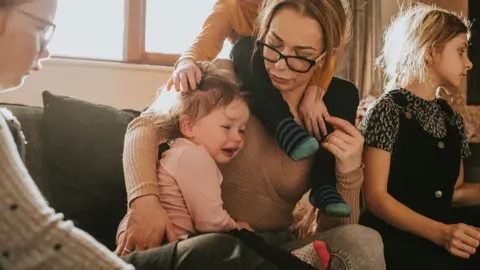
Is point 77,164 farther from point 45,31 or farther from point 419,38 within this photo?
point 419,38

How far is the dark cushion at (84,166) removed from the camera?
143cm

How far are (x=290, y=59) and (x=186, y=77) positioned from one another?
0.83 feet

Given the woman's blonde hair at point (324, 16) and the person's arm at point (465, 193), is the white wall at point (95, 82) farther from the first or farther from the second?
the person's arm at point (465, 193)

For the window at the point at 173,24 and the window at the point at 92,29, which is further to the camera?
the window at the point at 173,24

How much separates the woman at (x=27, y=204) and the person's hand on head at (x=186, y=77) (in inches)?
20.7

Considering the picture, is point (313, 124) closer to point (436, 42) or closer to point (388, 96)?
point (388, 96)

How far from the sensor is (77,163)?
1463 mm

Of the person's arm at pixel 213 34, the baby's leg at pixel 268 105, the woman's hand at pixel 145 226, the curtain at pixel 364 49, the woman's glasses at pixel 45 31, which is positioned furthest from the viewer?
the curtain at pixel 364 49

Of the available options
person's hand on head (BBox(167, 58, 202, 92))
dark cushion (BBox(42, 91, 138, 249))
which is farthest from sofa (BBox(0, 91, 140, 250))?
person's hand on head (BBox(167, 58, 202, 92))

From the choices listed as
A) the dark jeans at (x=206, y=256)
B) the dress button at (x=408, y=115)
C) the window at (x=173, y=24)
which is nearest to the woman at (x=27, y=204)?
the dark jeans at (x=206, y=256)

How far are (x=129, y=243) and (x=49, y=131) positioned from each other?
0.48 metres

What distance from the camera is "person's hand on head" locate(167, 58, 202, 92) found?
1.30 m

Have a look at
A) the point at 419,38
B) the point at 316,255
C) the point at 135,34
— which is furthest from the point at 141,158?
the point at 135,34

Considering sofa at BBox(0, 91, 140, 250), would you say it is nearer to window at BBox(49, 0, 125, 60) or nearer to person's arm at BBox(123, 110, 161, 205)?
person's arm at BBox(123, 110, 161, 205)
